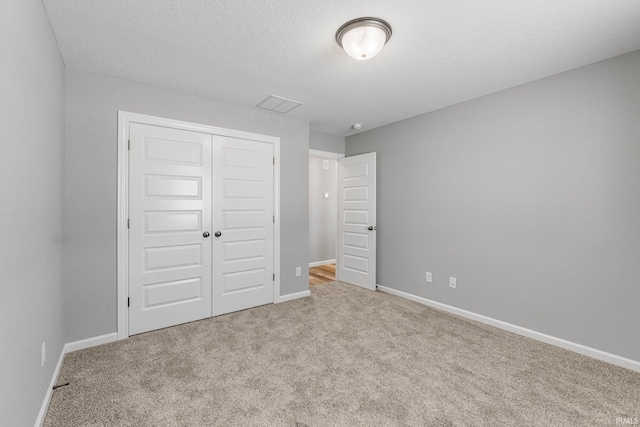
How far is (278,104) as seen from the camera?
342 centimetres

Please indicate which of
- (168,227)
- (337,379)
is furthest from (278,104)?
(337,379)

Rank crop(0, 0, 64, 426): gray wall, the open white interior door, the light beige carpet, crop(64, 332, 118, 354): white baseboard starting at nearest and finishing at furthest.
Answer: crop(0, 0, 64, 426): gray wall < the light beige carpet < crop(64, 332, 118, 354): white baseboard < the open white interior door

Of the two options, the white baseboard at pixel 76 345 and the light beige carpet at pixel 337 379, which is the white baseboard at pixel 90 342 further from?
the light beige carpet at pixel 337 379

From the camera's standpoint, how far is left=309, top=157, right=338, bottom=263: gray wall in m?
6.23

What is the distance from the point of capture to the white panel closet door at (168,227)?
9.33ft

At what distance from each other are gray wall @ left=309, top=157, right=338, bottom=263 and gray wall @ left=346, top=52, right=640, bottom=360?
2582mm

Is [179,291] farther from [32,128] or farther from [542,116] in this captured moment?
[542,116]

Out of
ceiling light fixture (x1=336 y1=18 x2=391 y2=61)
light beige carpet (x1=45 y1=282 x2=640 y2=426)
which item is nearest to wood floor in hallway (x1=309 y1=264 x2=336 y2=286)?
light beige carpet (x1=45 y1=282 x2=640 y2=426)

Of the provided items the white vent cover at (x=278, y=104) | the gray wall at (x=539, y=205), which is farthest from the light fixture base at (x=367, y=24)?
the gray wall at (x=539, y=205)

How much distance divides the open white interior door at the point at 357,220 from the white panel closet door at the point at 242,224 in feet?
4.88

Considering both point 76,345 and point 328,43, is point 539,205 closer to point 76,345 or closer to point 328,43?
point 328,43

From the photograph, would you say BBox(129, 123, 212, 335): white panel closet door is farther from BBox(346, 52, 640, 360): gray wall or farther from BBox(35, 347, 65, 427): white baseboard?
BBox(346, 52, 640, 360): gray wall

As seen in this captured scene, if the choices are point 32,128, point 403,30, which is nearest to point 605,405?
point 403,30

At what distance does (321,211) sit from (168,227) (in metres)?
3.77
